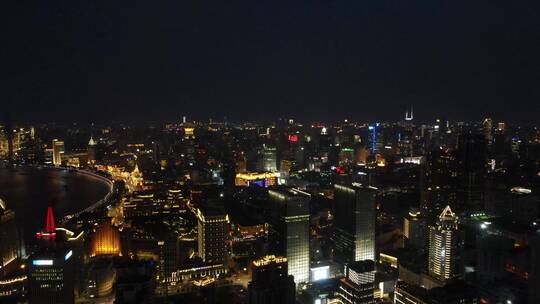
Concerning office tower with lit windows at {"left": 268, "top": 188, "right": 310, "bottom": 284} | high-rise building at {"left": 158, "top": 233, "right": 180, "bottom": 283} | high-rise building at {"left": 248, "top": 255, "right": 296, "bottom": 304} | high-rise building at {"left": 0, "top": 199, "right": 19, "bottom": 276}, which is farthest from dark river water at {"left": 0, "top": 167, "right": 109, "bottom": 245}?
high-rise building at {"left": 248, "top": 255, "right": 296, "bottom": 304}

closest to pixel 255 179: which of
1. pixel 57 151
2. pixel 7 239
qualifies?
pixel 7 239

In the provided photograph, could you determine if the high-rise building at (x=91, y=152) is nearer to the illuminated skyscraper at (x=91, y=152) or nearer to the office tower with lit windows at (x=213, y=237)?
the illuminated skyscraper at (x=91, y=152)

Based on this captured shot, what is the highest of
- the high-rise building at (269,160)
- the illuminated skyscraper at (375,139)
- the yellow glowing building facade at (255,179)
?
the illuminated skyscraper at (375,139)

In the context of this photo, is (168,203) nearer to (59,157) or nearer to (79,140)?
(59,157)

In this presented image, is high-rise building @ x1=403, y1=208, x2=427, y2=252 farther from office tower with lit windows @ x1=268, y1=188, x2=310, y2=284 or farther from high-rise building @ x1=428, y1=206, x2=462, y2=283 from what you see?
office tower with lit windows @ x1=268, y1=188, x2=310, y2=284

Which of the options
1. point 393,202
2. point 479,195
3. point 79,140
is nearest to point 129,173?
point 79,140

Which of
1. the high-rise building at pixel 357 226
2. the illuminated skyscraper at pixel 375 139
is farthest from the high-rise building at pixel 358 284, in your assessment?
the illuminated skyscraper at pixel 375 139
